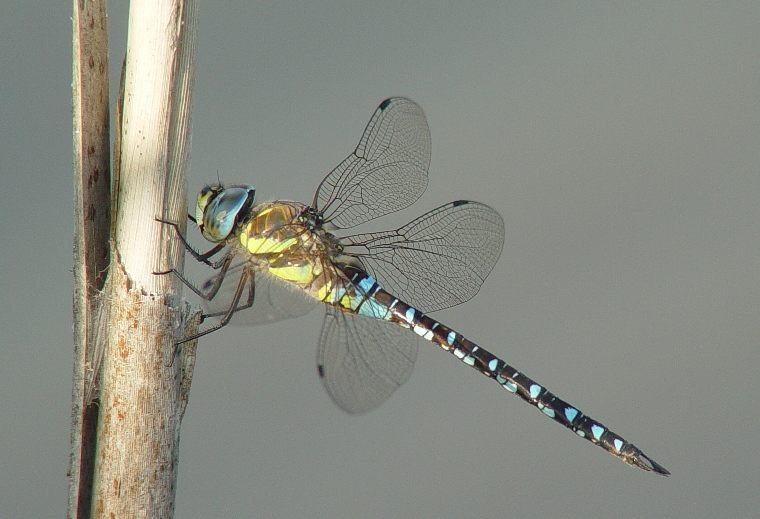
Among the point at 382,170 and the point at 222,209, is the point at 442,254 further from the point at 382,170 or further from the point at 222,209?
the point at 222,209

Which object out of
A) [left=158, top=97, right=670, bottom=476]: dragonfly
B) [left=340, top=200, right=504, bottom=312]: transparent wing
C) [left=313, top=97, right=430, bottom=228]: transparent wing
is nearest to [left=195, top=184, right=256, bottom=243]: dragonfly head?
[left=158, top=97, right=670, bottom=476]: dragonfly

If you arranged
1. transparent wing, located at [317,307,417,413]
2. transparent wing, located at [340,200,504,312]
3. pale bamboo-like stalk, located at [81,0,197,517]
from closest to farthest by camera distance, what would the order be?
pale bamboo-like stalk, located at [81,0,197,517]
transparent wing, located at [317,307,417,413]
transparent wing, located at [340,200,504,312]

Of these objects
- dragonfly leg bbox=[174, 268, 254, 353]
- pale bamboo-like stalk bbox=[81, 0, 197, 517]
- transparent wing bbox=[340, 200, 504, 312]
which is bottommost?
pale bamboo-like stalk bbox=[81, 0, 197, 517]

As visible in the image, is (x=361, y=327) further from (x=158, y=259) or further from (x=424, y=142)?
(x=158, y=259)

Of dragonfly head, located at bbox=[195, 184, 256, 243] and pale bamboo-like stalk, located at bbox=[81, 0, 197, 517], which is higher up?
dragonfly head, located at bbox=[195, 184, 256, 243]

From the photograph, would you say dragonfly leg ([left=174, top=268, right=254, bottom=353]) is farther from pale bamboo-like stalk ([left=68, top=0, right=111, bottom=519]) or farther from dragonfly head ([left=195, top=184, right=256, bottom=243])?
pale bamboo-like stalk ([left=68, top=0, right=111, bottom=519])

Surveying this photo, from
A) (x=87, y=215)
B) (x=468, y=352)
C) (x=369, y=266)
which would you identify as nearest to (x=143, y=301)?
(x=87, y=215)
